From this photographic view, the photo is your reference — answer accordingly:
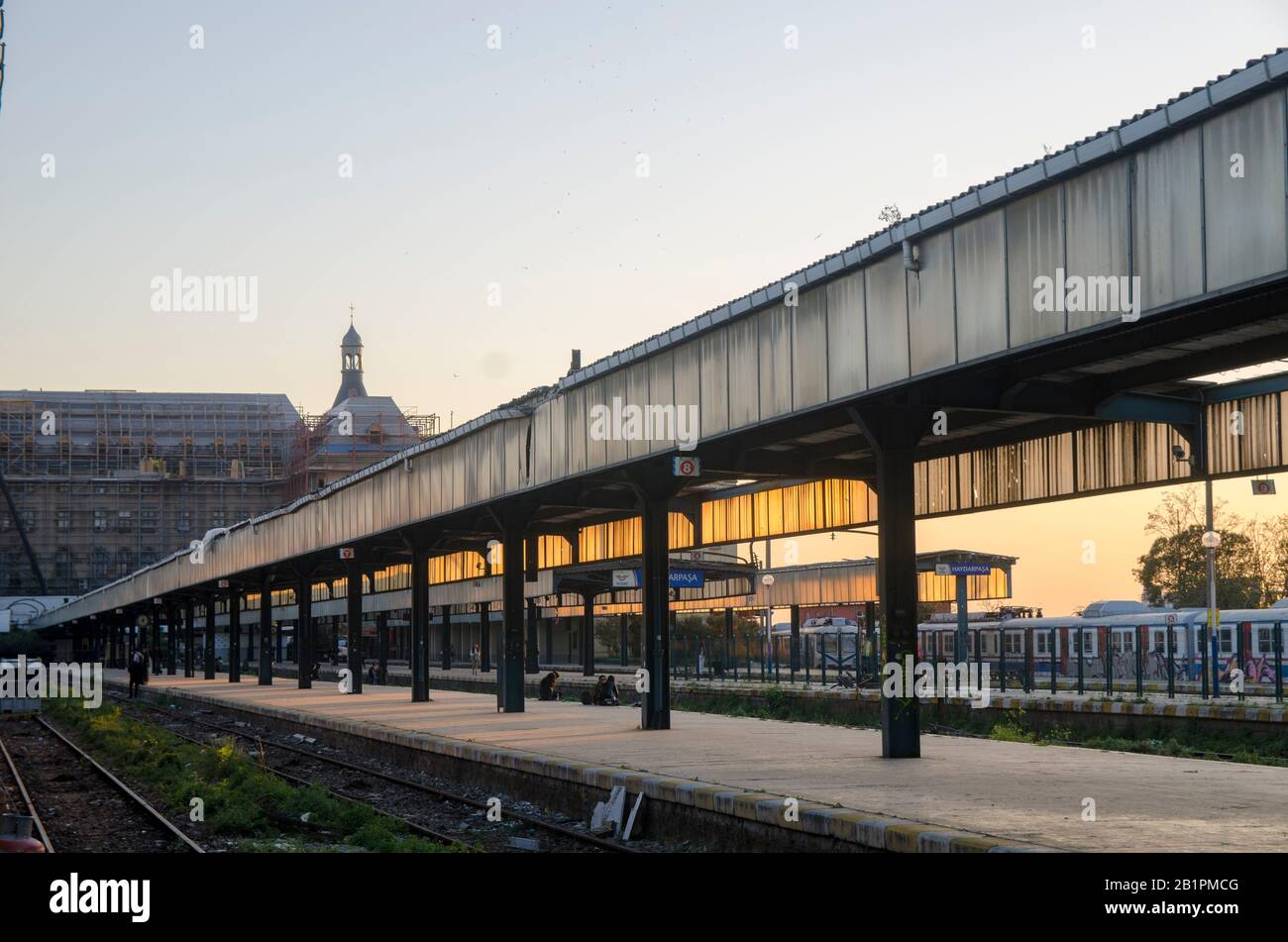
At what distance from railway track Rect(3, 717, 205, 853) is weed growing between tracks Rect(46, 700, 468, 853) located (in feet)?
1.64

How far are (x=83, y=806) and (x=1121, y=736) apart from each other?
18.4 meters

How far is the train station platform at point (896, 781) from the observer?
12.0 m

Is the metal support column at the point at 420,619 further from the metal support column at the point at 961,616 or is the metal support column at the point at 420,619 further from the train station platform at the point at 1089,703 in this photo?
the metal support column at the point at 961,616

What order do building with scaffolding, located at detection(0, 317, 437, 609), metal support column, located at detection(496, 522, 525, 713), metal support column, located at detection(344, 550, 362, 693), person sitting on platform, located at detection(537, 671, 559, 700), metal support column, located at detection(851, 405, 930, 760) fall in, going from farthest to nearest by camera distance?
building with scaffolding, located at detection(0, 317, 437, 609)
metal support column, located at detection(344, 550, 362, 693)
person sitting on platform, located at detection(537, 671, 559, 700)
metal support column, located at detection(496, 522, 525, 713)
metal support column, located at detection(851, 405, 930, 760)

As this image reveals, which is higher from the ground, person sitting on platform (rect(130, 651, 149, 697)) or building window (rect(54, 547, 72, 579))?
building window (rect(54, 547, 72, 579))

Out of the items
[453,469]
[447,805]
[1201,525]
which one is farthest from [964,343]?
[1201,525]

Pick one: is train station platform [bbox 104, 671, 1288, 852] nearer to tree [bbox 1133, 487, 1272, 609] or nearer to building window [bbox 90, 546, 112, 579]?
tree [bbox 1133, 487, 1272, 609]

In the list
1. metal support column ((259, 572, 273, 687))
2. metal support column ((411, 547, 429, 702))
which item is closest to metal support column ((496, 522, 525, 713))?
metal support column ((411, 547, 429, 702))

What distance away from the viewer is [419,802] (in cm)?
2045

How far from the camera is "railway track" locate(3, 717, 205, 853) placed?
1743 cm

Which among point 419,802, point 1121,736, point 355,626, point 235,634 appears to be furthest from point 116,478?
point 419,802

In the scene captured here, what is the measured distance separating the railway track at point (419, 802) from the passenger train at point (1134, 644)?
53.7 ft

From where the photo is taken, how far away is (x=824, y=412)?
63.8ft

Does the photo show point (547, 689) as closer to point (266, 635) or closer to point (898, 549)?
point (898, 549)
